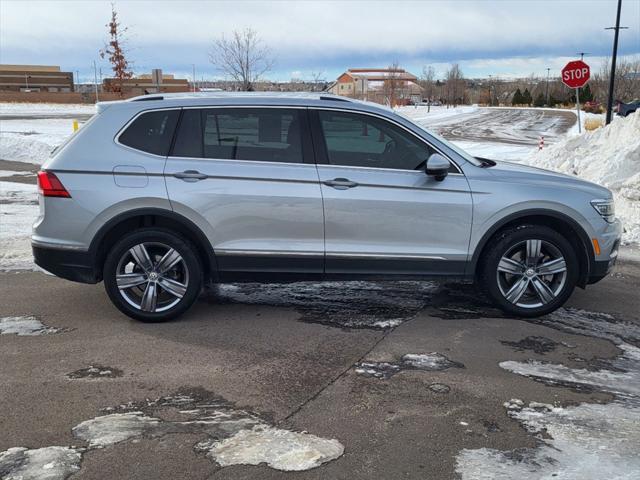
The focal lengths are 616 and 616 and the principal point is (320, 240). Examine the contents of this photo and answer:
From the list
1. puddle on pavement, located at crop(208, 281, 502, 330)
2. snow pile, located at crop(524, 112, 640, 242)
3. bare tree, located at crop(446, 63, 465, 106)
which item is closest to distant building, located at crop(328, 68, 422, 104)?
bare tree, located at crop(446, 63, 465, 106)

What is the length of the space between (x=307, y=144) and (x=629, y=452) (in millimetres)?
3252

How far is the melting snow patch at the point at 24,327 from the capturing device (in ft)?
16.8

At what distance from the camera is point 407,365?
4.45 metres

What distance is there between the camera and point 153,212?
201 inches

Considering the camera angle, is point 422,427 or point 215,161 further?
point 215,161

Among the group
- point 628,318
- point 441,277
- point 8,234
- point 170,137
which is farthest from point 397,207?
point 8,234

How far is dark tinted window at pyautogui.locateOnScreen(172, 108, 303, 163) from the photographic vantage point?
17.1 ft

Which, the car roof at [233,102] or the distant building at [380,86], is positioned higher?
the distant building at [380,86]

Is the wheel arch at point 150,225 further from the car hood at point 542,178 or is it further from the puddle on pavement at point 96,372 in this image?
the car hood at point 542,178

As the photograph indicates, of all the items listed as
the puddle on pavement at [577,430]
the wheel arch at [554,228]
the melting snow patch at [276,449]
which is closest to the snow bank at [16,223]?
the melting snow patch at [276,449]

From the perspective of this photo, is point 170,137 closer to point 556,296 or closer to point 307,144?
point 307,144

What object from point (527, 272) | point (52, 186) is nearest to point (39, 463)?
point (52, 186)

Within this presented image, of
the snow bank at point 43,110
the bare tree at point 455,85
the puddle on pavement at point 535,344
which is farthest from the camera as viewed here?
the bare tree at point 455,85

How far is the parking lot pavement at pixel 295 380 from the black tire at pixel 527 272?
6.7 inches
